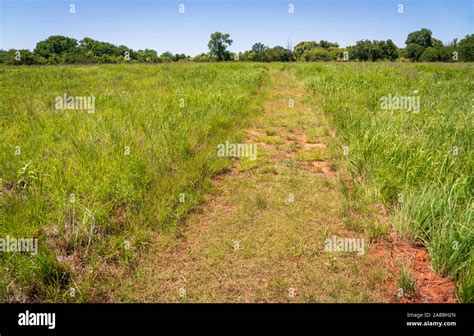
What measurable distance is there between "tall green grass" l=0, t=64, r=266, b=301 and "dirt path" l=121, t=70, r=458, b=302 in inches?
14.4

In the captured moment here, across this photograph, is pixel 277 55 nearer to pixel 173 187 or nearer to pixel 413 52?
pixel 413 52

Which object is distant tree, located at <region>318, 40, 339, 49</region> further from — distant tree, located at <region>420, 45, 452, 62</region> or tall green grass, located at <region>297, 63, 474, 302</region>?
tall green grass, located at <region>297, 63, 474, 302</region>

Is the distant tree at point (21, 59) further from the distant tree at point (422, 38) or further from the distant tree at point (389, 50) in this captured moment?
the distant tree at point (422, 38)

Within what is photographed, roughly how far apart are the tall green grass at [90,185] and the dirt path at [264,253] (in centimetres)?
37

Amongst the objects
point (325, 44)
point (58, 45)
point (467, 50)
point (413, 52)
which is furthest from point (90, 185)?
point (325, 44)

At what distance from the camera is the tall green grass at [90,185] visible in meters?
2.64

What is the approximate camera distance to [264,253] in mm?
3160

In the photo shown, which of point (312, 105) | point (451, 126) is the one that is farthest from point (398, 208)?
point (312, 105)

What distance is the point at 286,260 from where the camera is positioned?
307 cm

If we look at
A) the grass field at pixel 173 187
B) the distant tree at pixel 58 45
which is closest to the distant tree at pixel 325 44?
the distant tree at pixel 58 45

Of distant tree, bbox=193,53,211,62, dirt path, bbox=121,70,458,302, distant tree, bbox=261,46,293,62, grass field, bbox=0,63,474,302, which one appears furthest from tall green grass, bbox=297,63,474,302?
distant tree, bbox=261,46,293,62

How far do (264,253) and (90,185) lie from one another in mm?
2449
